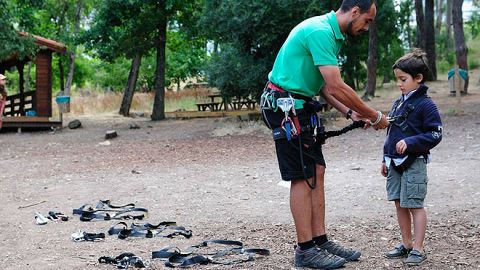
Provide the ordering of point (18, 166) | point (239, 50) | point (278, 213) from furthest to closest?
point (239, 50)
point (18, 166)
point (278, 213)

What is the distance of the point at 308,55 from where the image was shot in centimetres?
470

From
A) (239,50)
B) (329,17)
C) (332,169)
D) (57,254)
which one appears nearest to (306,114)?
(329,17)

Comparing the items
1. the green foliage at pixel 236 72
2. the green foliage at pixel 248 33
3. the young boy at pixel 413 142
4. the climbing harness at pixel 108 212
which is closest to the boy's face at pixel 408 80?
the young boy at pixel 413 142

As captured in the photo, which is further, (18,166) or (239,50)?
(239,50)

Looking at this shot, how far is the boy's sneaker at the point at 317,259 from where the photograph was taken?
187 inches

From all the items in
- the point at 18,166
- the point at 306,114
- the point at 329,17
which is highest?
the point at 329,17

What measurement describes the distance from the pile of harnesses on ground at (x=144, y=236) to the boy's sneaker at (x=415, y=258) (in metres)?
1.10

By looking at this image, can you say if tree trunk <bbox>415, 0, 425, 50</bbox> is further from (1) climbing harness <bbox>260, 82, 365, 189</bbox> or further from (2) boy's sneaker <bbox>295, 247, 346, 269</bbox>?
(2) boy's sneaker <bbox>295, 247, 346, 269</bbox>

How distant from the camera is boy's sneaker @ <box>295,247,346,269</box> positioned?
4.75 m

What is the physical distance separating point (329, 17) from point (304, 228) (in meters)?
1.49

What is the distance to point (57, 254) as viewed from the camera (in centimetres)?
571

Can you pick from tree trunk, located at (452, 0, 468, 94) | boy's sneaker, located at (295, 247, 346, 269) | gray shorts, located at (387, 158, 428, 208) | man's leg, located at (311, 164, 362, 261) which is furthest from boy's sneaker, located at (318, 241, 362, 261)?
tree trunk, located at (452, 0, 468, 94)

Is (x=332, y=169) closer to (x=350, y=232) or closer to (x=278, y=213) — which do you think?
(x=278, y=213)

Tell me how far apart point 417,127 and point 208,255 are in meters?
1.86
